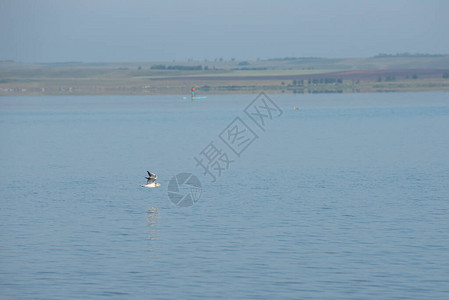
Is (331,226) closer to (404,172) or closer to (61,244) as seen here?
(61,244)

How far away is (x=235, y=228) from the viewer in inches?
971

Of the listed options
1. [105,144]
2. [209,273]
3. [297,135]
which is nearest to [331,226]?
[209,273]

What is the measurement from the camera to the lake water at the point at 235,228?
1864 cm

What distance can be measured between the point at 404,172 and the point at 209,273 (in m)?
21.0

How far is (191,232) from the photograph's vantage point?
24297mm
